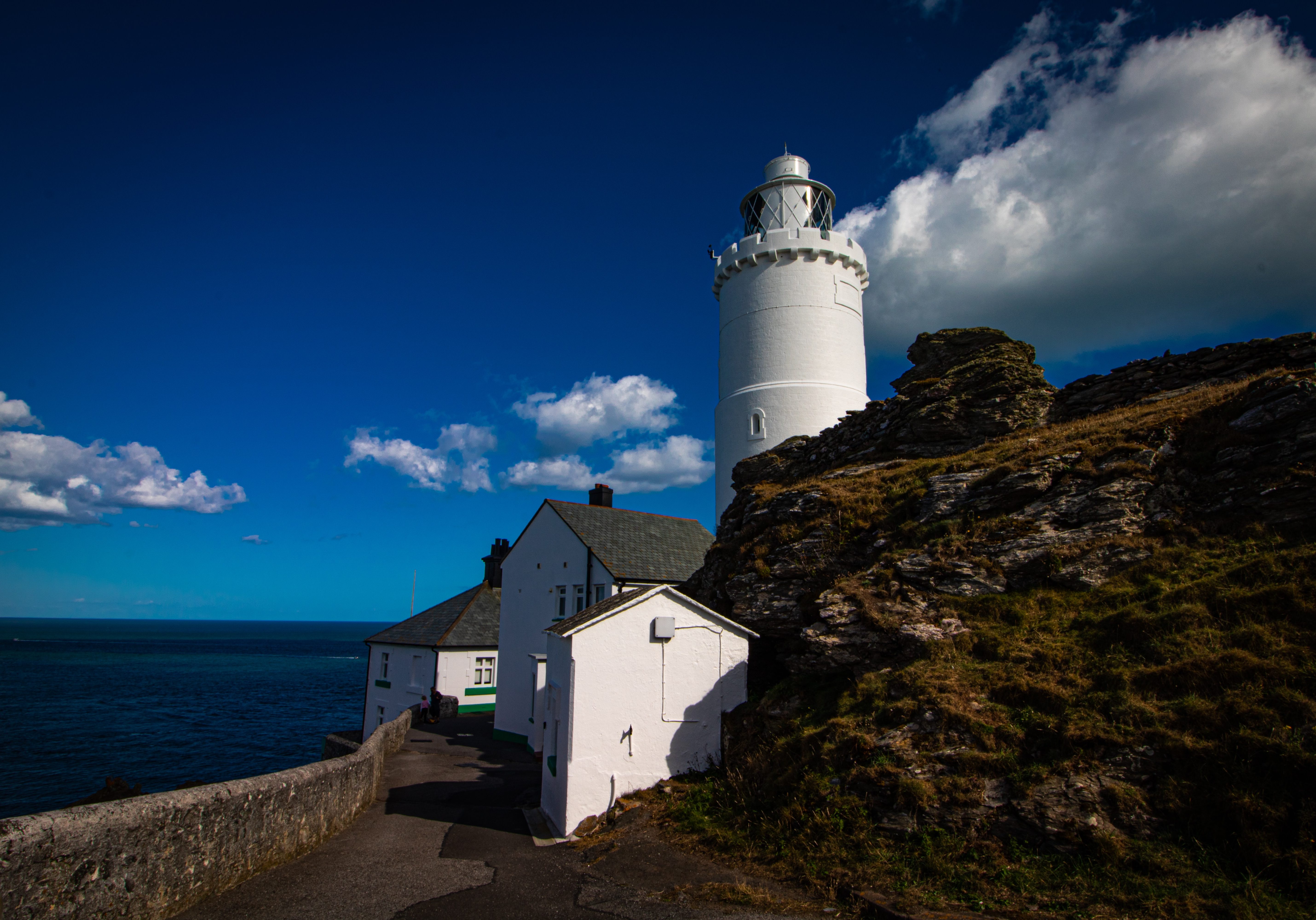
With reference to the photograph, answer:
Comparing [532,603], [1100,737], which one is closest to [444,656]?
[532,603]

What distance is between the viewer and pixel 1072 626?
958 cm

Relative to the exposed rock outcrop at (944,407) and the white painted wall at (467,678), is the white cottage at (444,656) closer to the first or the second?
the white painted wall at (467,678)

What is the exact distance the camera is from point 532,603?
24859mm

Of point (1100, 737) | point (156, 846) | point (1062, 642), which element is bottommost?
point (156, 846)

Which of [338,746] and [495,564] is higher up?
[495,564]

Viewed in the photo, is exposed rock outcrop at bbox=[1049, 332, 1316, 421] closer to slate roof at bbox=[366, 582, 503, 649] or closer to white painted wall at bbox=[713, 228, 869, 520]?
white painted wall at bbox=[713, 228, 869, 520]

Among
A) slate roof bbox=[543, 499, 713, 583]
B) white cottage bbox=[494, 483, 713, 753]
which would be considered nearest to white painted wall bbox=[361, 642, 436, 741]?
white cottage bbox=[494, 483, 713, 753]

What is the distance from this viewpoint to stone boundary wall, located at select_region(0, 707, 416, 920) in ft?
19.4

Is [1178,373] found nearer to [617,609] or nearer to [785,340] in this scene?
[785,340]

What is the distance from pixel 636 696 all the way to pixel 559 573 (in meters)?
12.1

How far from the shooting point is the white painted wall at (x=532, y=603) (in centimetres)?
2228

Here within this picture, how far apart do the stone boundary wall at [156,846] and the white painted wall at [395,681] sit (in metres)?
21.5

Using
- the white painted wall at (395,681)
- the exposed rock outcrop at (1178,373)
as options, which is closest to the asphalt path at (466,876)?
the exposed rock outcrop at (1178,373)

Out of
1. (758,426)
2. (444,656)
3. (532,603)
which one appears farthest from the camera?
(444,656)
